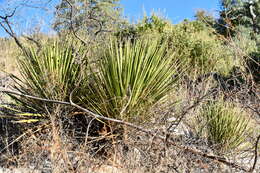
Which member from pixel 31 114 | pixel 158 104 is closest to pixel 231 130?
pixel 158 104

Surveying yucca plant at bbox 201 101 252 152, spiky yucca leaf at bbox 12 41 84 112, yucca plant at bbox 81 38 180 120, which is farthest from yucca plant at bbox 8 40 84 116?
yucca plant at bbox 201 101 252 152

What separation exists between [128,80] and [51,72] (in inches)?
37.4

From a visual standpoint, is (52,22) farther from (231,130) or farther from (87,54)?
(231,130)

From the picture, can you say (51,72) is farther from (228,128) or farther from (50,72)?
(228,128)

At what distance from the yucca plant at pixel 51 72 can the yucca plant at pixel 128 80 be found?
0.94 feet

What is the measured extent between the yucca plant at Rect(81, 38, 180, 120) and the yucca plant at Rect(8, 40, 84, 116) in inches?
11.2

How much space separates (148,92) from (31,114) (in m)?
1.37

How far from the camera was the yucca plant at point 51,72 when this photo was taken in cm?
342

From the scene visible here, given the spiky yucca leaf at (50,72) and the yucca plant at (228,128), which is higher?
the spiky yucca leaf at (50,72)

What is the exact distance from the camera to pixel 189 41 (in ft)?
28.0

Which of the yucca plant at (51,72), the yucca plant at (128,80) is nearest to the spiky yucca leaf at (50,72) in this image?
the yucca plant at (51,72)

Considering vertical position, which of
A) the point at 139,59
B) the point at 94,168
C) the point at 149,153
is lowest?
the point at 94,168

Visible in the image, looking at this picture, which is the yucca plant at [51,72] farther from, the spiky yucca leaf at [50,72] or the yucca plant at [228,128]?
the yucca plant at [228,128]

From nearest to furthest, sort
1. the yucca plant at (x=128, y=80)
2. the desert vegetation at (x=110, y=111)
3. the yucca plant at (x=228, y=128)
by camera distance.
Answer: the desert vegetation at (x=110, y=111), the yucca plant at (x=128, y=80), the yucca plant at (x=228, y=128)
